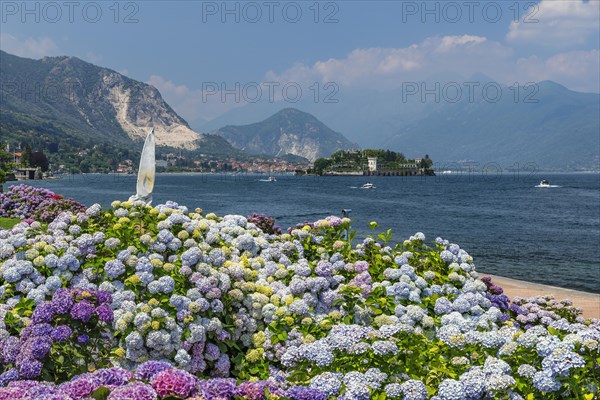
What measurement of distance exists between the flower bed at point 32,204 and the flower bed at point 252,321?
463 inches

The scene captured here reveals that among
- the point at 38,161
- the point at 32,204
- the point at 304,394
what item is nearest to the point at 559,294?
the point at 304,394

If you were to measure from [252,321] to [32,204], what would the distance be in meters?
17.6

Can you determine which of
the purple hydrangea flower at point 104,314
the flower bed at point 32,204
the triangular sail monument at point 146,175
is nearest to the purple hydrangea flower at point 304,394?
the purple hydrangea flower at point 104,314

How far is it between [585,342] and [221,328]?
375 cm

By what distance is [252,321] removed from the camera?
6.42 m

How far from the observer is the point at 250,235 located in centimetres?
823

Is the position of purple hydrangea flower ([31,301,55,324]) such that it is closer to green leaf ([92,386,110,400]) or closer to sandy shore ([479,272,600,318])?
green leaf ([92,386,110,400])

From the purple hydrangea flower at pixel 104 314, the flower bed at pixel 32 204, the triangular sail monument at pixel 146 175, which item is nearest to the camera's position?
the purple hydrangea flower at pixel 104 314

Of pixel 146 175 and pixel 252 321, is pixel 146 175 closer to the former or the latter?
pixel 146 175

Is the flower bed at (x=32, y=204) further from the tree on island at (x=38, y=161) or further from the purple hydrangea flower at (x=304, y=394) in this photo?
the tree on island at (x=38, y=161)

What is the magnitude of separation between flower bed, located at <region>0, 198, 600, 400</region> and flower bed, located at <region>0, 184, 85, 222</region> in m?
11.8

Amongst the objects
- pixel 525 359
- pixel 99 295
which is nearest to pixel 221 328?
pixel 99 295

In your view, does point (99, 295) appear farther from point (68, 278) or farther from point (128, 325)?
point (68, 278)

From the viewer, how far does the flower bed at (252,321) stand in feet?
13.3
